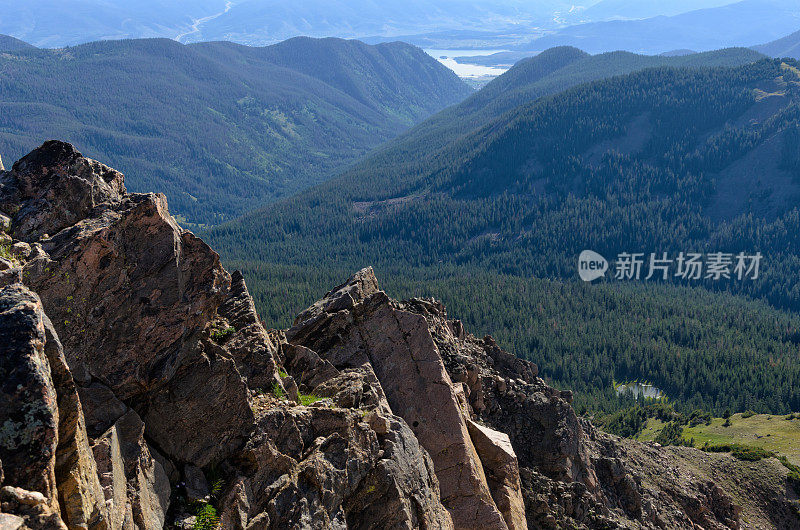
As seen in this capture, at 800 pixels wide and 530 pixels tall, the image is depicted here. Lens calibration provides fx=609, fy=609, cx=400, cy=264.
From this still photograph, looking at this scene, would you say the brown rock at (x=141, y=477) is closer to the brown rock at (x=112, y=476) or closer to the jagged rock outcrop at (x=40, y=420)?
the brown rock at (x=112, y=476)

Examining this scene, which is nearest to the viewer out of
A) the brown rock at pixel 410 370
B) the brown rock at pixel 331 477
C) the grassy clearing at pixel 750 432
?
the brown rock at pixel 331 477

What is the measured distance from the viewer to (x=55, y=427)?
1395cm

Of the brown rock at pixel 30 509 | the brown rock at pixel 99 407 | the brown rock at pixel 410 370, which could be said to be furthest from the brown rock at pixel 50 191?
the brown rock at pixel 410 370

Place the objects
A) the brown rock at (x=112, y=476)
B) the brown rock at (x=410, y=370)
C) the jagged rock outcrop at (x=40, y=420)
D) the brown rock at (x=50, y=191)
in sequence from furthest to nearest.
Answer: the brown rock at (x=410, y=370) < the brown rock at (x=50, y=191) < the brown rock at (x=112, y=476) < the jagged rock outcrop at (x=40, y=420)

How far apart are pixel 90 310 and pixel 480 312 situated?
170 metres

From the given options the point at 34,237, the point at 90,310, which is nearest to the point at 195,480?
the point at 90,310

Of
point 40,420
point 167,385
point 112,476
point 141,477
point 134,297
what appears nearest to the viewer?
point 40,420

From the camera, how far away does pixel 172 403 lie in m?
22.5

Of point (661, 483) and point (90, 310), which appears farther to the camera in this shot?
point (661, 483)

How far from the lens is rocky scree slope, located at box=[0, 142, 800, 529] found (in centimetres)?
1455

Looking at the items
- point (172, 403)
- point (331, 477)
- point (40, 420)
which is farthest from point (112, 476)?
point (331, 477)

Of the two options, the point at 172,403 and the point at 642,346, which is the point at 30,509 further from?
the point at 642,346

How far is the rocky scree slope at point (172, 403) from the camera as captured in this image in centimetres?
1455

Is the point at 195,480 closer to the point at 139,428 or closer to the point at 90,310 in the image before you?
the point at 139,428
